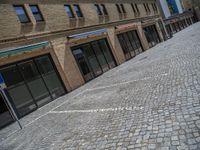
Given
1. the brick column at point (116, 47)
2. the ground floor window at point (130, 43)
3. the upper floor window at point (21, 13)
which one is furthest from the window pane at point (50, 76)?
the ground floor window at point (130, 43)

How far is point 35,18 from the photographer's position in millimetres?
14930

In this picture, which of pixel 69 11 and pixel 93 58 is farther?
pixel 93 58

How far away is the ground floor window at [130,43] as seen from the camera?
2339cm

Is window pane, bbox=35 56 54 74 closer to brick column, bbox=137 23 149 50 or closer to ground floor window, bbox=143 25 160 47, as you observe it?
brick column, bbox=137 23 149 50

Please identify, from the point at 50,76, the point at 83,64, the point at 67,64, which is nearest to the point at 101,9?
the point at 83,64

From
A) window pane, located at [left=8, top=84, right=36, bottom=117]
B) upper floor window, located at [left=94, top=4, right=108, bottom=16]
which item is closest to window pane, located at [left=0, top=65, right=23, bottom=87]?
window pane, located at [left=8, top=84, right=36, bottom=117]

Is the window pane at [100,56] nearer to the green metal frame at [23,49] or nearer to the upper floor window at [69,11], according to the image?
the upper floor window at [69,11]

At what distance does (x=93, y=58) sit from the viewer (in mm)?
18609

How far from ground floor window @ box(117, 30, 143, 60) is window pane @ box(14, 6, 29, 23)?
11149 millimetres

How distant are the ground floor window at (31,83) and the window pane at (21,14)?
8.88 feet

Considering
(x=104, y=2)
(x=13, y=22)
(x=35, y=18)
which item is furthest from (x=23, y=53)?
(x=104, y=2)

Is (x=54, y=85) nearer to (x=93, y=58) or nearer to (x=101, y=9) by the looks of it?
(x=93, y=58)

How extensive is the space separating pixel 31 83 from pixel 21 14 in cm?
474

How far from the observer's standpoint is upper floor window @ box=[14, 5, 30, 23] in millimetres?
14016
